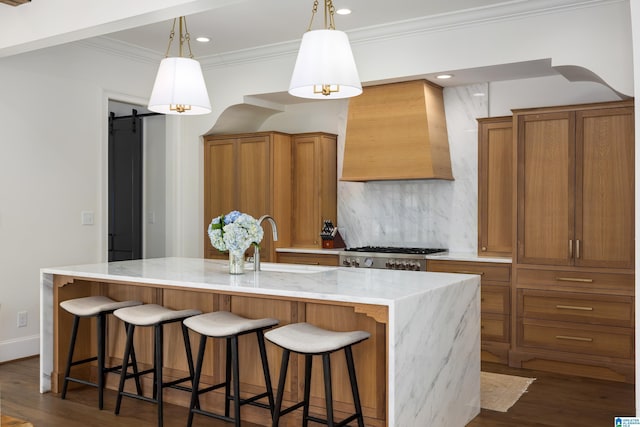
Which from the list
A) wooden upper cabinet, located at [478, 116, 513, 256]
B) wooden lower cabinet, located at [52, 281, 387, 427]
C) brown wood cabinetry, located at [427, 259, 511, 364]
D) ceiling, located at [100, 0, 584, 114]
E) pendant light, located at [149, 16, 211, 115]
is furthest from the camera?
wooden upper cabinet, located at [478, 116, 513, 256]

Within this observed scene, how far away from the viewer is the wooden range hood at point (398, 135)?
534 centimetres

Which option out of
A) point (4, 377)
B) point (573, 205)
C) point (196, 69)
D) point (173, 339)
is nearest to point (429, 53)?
point (573, 205)

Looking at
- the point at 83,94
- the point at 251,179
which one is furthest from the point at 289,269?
the point at 83,94

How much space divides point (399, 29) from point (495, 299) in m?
2.35

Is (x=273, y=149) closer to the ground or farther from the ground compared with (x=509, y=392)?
farther from the ground

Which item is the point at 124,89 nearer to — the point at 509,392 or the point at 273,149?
the point at 273,149

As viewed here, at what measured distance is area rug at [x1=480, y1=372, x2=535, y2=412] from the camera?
3.92 meters

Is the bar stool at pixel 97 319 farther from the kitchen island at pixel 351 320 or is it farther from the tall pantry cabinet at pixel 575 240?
the tall pantry cabinet at pixel 575 240

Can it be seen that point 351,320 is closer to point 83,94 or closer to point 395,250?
point 395,250

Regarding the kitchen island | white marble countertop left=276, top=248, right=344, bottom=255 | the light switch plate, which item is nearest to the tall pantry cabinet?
the kitchen island

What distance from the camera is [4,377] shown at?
14.9 feet

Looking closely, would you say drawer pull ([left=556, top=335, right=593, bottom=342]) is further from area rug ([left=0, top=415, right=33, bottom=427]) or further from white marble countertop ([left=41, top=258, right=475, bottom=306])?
area rug ([left=0, top=415, right=33, bottom=427])

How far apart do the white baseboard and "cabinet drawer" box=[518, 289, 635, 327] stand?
3960 millimetres

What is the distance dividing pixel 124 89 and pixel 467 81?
320 cm
